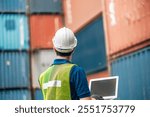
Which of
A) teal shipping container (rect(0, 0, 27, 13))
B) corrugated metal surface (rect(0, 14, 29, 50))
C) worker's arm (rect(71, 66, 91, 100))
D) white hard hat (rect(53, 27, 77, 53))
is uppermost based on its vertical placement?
teal shipping container (rect(0, 0, 27, 13))

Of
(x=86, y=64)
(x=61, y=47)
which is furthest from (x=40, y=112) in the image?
(x=86, y=64)

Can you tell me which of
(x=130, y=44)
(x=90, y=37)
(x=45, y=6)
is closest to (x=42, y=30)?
Answer: (x=45, y=6)

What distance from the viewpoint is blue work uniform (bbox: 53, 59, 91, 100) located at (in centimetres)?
291

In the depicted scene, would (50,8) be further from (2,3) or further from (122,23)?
(122,23)

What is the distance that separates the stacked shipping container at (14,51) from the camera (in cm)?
1705

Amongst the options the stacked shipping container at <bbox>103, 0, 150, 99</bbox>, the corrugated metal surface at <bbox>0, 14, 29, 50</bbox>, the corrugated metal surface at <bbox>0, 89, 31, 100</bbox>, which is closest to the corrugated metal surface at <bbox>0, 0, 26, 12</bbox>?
the corrugated metal surface at <bbox>0, 14, 29, 50</bbox>

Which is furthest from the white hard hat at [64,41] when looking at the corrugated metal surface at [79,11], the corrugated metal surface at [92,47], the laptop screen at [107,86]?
the corrugated metal surface at [79,11]

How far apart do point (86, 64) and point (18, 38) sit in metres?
4.70

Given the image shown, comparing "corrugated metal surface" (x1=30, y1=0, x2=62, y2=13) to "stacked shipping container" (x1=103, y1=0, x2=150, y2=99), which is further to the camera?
"corrugated metal surface" (x1=30, y1=0, x2=62, y2=13)

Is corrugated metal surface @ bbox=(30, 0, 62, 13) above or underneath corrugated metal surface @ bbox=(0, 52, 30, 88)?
above

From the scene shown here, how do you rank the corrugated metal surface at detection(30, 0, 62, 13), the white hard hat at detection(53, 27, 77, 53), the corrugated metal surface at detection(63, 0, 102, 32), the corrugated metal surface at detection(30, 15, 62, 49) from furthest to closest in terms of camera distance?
the corrugated metal surface at detection(30, 0, 62, 13) → the corrugated metal surface at detection(30, 15, 62, 49) → the corrugated metal surface at detection(63, 0, 102, 32) → the white hard hat at detection(53, 27, 77, 53)

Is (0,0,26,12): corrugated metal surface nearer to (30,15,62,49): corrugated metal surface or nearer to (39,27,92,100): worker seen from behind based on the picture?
(30,15,62,49): corrugated metal surface

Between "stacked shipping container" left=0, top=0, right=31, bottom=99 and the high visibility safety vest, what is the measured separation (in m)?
13.9

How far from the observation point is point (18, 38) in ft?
57.9
